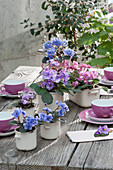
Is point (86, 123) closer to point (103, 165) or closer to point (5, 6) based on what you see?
point (103, 165)

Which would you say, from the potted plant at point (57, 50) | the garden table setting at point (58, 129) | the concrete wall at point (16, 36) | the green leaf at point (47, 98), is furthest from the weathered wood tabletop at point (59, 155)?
the concrete wall at point (16, 36)

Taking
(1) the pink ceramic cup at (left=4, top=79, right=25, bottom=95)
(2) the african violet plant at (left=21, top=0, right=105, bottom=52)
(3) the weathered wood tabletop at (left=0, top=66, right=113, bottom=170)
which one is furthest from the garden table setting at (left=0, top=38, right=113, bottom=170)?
(2) the african violet plant at (left=21, top=0, right=105, bottom=52)

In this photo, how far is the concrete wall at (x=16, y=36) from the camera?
380cm

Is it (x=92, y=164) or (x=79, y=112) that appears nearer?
(x=92, y=164)

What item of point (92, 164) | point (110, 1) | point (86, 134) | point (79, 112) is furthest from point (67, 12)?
point (92, 164)

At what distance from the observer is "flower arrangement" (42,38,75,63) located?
1.44 meters

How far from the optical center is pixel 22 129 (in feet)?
3.90

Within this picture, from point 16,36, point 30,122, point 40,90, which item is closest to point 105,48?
point 16,36

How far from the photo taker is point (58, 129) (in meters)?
1.31

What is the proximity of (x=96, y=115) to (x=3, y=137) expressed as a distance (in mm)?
419

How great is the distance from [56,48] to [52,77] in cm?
17

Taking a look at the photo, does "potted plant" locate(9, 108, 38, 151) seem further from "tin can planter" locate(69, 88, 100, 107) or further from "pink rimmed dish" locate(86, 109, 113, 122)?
"tin can planter" locate(69, 88, 100, 107)

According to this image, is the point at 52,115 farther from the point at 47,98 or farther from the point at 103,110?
the point at 103,110

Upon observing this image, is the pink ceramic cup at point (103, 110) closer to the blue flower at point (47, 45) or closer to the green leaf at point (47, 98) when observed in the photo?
the green leaf at point (47, 98)
